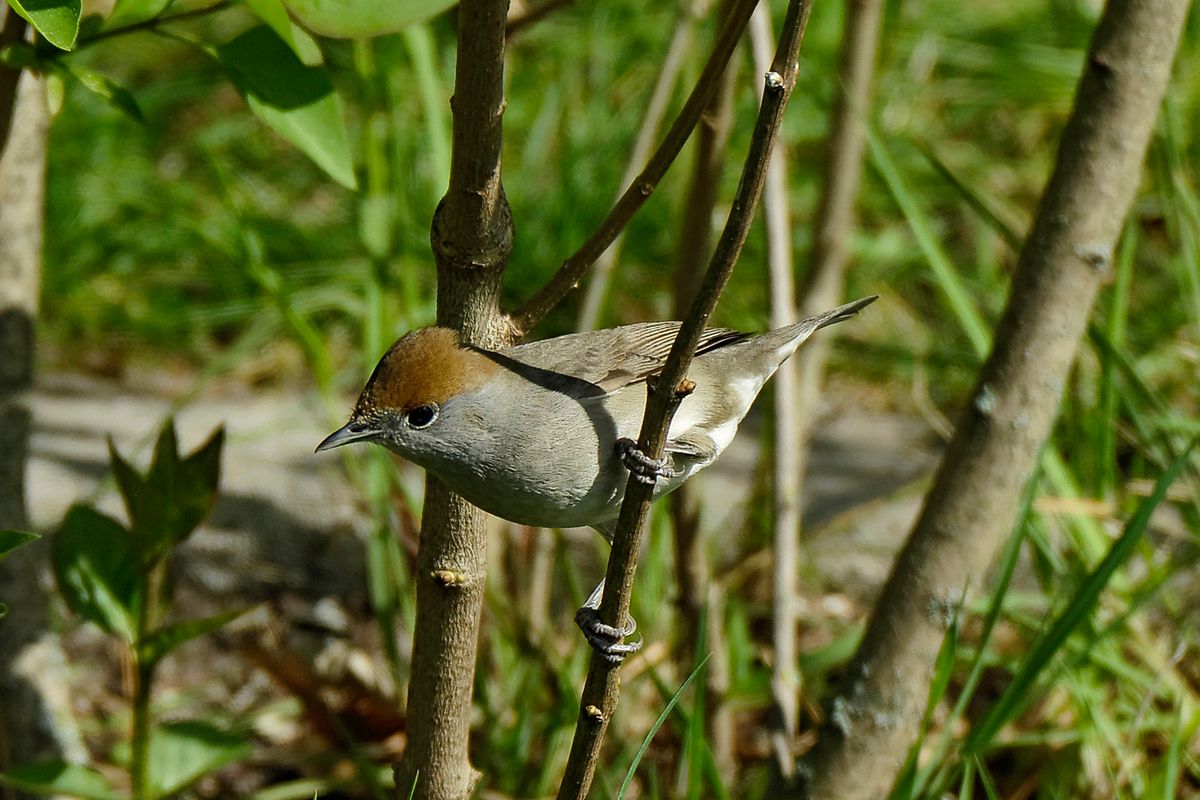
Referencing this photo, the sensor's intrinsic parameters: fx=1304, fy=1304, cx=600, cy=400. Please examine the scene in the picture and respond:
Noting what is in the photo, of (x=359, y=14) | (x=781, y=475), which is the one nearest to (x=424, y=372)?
(x=359, y=14)

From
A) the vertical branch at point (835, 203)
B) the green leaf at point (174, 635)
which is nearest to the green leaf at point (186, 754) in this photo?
the green leaf at point (174, 635)

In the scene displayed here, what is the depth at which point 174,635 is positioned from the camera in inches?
88.4

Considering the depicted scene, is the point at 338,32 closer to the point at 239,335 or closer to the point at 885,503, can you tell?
the point at 885,503

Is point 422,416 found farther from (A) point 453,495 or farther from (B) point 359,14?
(B) point 359,14

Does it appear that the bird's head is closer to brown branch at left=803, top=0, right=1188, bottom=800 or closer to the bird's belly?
the bird's belly

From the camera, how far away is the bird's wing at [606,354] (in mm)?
2199

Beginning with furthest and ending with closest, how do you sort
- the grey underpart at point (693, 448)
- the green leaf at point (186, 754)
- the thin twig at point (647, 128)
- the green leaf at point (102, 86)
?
1. the thin twig at point (647, 128)
2. the green leaf at point (186, 754)
3. the grey underpart at point (693, 448)
4. the green leaf at point (102, 86)

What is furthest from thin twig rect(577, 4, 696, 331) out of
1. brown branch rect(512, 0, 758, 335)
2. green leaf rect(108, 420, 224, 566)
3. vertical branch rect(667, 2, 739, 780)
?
brown branch rect(512, 0, 758, 335)

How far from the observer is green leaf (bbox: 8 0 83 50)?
5.10 ft

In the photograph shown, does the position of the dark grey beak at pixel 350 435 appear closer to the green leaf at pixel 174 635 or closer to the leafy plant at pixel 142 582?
the leafy plant at pixel 142 582

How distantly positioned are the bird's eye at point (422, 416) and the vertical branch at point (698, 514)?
110 centimetres

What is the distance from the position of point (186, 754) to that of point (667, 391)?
132 centimetres

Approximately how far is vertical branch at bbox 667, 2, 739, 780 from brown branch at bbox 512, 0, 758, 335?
1198 millimetres

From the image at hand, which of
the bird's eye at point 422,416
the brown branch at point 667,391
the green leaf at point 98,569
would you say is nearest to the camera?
the brown branch at point 667,391
